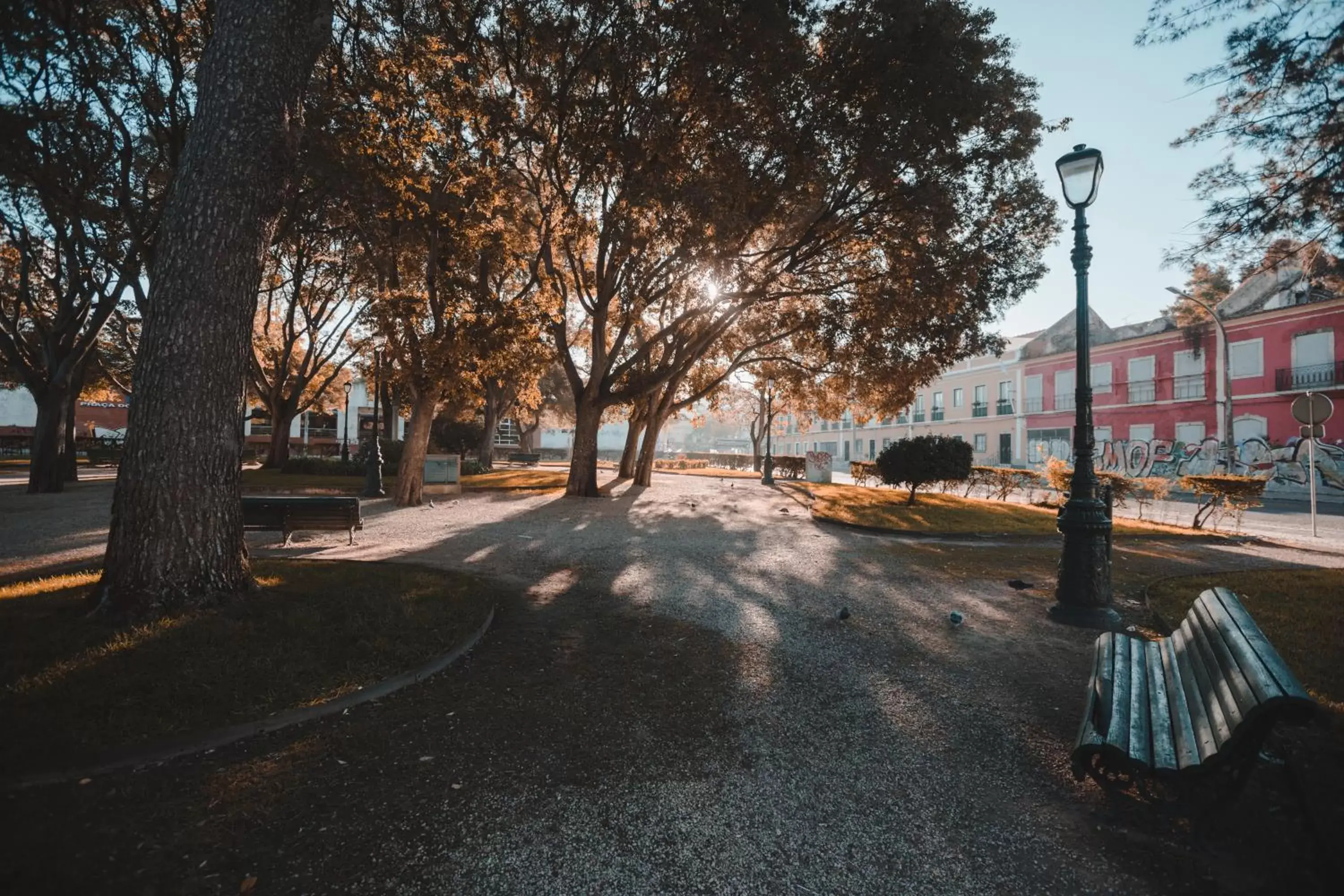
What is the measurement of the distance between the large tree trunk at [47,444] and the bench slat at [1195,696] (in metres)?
22.5

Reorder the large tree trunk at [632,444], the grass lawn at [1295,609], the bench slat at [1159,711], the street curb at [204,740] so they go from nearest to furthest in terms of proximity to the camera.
Result: the bench slat at [1159,711] < the street curb at [204,740] < the grass lawn at [1295,609] < the large tree trunk at [632,444]

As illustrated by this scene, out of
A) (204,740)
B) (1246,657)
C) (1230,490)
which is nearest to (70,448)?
(204,740)

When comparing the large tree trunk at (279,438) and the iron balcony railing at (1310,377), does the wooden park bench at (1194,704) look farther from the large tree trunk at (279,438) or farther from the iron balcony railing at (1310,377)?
the iron balcony railing at (1310,377)

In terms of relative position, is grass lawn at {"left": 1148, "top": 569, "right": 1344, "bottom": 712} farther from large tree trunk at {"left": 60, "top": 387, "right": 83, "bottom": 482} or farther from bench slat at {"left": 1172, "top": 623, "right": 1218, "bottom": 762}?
large tree trunk at {"left": 60, "top": 387, "right": 83, "bottom": 482}

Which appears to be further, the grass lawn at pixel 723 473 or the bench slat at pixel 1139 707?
the grass lawn at pixel 723 473

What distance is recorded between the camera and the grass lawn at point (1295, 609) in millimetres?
4363

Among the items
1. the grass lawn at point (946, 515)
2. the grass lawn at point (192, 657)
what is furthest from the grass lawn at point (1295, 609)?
the grass lawn at point (192, 657)

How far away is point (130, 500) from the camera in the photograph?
4.52 metres

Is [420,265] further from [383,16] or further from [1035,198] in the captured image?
[1035,198]

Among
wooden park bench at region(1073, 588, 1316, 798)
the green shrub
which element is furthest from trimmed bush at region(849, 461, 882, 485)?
wooden park bench at region(1073, 588, 1316, 798)

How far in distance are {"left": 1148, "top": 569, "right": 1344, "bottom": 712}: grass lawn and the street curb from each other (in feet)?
19.5

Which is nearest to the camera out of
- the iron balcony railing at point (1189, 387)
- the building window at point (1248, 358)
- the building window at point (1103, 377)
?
the building window at point (1248, 358)

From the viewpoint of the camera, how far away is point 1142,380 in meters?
31.9

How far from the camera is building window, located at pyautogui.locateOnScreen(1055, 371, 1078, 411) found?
1404 inches
